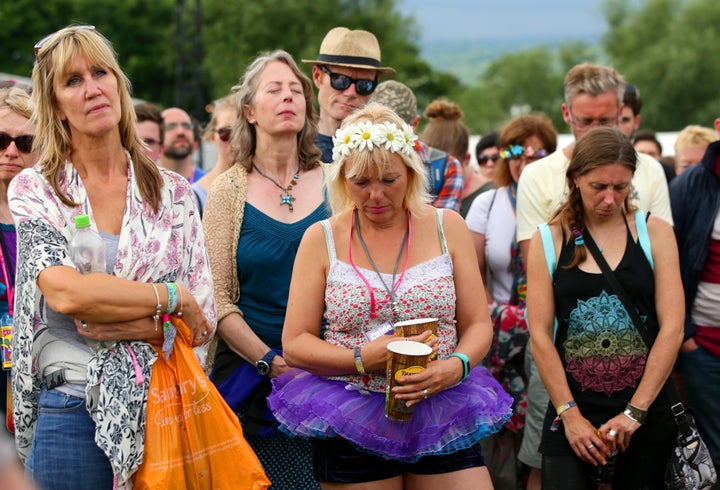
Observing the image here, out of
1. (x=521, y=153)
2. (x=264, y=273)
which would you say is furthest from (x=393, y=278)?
(x=521, y=153)

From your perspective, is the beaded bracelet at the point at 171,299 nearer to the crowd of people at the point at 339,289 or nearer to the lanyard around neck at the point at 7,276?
the crowd of people at the point at 339,289

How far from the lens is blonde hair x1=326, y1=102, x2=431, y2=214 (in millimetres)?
3785

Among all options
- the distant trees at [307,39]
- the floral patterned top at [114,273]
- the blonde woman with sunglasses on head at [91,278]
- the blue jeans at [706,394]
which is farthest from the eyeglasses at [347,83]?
the distant trees at [307,39]

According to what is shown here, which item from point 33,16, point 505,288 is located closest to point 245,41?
point 33,16

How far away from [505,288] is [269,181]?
1837 mm

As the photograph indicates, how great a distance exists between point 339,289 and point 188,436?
81 cm

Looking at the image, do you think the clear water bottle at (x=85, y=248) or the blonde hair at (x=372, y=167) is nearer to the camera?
the clear water bottle at (x=85, y=248)

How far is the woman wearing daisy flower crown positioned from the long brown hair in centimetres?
82

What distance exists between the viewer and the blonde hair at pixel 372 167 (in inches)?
149

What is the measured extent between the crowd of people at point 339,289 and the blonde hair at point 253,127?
0.01 meters

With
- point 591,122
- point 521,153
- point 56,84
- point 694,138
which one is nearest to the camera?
point 56,84

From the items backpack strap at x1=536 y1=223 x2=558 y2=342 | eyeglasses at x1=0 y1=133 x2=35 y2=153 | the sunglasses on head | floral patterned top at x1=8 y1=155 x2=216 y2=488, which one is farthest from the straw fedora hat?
floral patterned top at x1=8 y1=155 x2=216 y2=488

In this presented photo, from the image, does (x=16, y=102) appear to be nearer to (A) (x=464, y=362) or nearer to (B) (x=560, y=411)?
(A) (x=464, y=362)

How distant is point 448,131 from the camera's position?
7230mm
